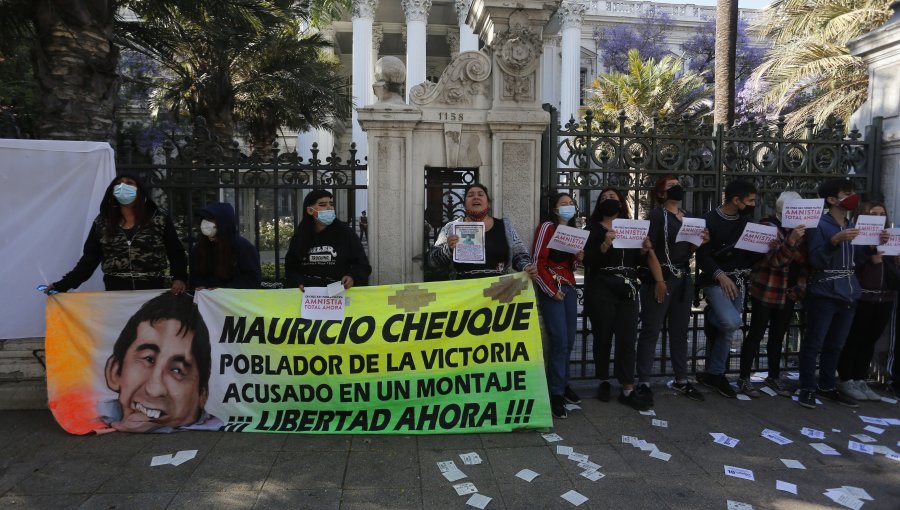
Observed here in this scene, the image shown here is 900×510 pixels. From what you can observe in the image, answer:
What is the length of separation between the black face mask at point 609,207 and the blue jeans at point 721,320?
129 cm

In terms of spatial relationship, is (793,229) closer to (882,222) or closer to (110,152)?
(882,222)

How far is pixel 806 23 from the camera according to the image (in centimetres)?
1473

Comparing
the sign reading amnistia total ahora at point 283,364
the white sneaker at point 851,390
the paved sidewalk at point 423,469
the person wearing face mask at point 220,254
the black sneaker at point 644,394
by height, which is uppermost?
the person wearing face mask at point 220,254

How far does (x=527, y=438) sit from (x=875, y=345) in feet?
13.7

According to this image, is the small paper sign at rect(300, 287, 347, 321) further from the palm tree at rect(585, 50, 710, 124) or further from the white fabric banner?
the palm tree at rect(585, 50, 710, 124)

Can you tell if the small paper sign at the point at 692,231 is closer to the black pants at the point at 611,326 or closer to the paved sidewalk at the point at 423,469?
the black pants at the point at 611,326

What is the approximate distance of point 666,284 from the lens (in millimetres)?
4973

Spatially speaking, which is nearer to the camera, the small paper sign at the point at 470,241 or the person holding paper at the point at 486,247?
the small paper sign at the point at 470,241

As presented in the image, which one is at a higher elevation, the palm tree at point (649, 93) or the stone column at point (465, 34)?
the stone column at point (465, 34)

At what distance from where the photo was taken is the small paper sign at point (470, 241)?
4539mm

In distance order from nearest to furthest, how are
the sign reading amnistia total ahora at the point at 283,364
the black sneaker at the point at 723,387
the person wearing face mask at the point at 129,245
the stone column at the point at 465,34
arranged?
1. the sign reading amnistia total ahora at the point at 283,364
2. the person wearing face mask at the point at 129,245
3. the black sneaker at the point at 723,387
4. the stone column at the point at 465,34

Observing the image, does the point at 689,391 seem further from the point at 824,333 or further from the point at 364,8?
the point at 364,8

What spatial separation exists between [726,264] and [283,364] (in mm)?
4056

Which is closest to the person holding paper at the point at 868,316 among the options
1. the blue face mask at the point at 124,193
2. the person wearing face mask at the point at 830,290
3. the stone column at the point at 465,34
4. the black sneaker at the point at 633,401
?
Answer: the person wearing face mask at the point at 830,290
